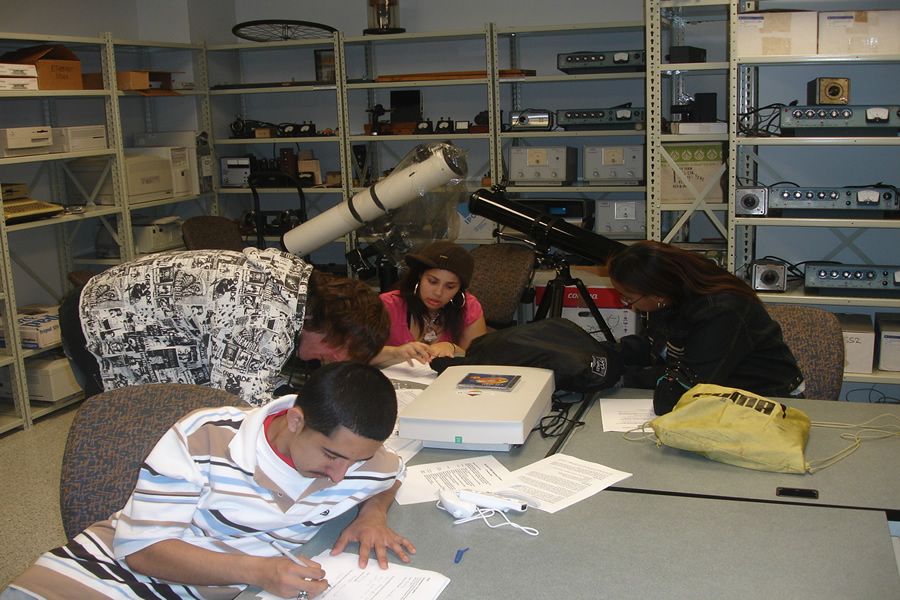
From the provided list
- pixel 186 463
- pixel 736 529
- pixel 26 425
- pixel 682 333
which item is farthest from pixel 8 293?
pixel 736 529

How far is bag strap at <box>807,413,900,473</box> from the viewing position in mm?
1738

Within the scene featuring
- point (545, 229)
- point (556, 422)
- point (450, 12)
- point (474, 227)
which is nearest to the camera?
point (556, 422)

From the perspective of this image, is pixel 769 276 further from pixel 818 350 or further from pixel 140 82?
pixel 140 82

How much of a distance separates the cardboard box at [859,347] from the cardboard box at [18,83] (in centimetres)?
390

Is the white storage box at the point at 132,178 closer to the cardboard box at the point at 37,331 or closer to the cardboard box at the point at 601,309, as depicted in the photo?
the cardboard box at the point at 37,331

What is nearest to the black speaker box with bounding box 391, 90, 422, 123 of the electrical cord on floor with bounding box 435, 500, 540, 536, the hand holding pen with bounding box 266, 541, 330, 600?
the electrical cord on floor with bounding box 435, 500, 540, 536

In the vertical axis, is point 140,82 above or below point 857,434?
above

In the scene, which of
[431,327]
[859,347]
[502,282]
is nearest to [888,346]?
[859,347]

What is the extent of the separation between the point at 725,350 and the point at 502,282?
155 centimetres

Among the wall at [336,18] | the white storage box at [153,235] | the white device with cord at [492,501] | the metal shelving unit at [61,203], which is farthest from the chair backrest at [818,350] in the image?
the white storage box at [153,235]

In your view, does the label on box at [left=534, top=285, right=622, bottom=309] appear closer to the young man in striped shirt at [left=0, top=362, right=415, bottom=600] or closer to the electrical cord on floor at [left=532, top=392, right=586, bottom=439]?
the electrical cord on floor at [left=532, top=392, right=586, bottom=439]

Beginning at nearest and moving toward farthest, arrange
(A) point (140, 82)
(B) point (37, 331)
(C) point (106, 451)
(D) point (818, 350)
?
(C) point (106, 451) → (D) point (818, 350) → (B) point (37, 331) → (A) point (140, 82)

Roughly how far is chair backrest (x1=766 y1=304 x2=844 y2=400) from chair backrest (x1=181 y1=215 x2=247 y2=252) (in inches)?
126

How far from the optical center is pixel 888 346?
3.49 meters
